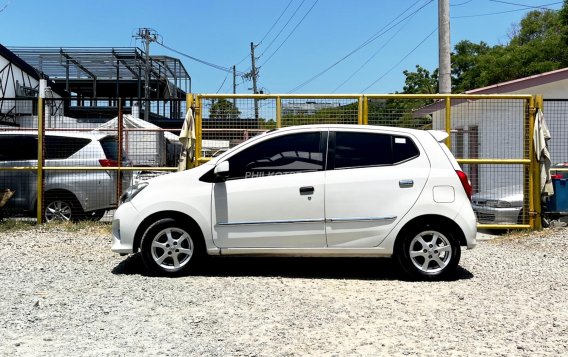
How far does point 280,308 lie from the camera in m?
5.19

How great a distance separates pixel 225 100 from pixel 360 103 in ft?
7.87

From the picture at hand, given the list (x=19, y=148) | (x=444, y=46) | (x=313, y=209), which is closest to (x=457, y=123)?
(x=444, y=46)

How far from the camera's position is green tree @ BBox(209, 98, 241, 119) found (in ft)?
30.6

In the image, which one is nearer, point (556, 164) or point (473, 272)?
point (473, 272)

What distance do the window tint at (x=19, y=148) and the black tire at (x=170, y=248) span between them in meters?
5.38

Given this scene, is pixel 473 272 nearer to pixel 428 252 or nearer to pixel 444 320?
pixel 428 252

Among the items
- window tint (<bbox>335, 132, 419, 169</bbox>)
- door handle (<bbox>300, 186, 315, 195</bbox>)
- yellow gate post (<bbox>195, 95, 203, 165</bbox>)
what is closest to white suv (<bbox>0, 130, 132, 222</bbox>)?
yellow gate post (<bbox>195, 95, 203, 165</bbox>)

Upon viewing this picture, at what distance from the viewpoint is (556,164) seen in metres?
10.2

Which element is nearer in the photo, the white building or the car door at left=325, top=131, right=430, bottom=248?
the car door at left=325, top=131, right=430, bottom=248

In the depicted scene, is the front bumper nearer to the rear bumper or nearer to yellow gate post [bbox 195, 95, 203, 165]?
yellow gate post [bbox 195, 95, 203, 165]

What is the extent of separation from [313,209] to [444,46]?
8.14 m

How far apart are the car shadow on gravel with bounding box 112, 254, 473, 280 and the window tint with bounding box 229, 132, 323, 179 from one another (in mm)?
1307

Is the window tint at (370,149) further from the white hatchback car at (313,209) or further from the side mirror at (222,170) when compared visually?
the side mirror at (222,170)

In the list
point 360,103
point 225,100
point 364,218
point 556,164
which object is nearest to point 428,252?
point 364,218
